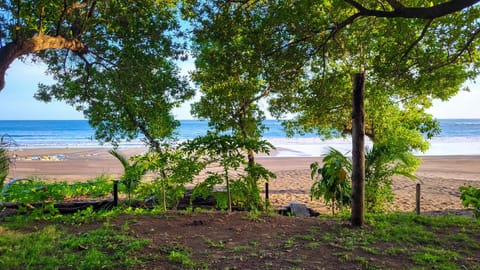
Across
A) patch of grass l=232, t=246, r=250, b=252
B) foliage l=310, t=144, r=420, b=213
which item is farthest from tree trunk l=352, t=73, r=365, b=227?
foliage l=310, t=144, r=420, b=213

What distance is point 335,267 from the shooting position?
342cm

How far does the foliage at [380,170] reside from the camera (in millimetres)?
7320

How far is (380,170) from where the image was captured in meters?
7.55

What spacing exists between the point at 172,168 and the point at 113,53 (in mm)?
2819

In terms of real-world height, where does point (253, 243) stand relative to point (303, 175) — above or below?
above

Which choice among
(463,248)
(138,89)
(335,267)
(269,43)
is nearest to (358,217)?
(463,248)

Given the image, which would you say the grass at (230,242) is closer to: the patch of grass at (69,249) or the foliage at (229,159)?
the patch of grass at (69,249)

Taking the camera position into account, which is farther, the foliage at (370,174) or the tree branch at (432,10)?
the foliage at (370,174)

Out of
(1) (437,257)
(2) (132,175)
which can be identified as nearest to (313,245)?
(1) (437,257)

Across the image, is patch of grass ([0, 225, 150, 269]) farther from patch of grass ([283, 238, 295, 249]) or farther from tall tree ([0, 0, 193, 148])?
tall tree ([0, 0, 193, 148])

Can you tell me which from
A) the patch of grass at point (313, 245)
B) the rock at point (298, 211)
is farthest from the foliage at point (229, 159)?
the rock at point (298, 211)

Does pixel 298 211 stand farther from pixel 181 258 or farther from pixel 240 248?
pixel 181 258

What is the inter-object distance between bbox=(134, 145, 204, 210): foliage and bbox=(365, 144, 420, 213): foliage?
13.1 ft

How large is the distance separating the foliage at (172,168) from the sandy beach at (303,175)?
3867 mm
